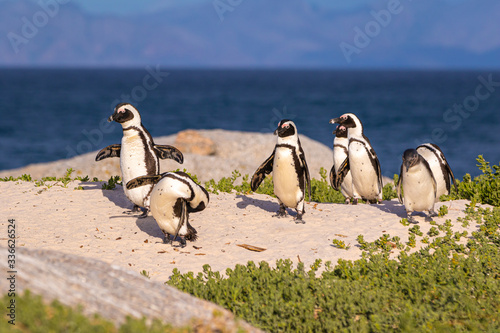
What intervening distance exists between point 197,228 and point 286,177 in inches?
65.9

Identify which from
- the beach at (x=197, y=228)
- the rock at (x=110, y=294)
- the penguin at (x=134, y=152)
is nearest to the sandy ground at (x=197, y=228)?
the beach at (x=197, y=228)

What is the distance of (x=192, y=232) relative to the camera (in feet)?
27.2

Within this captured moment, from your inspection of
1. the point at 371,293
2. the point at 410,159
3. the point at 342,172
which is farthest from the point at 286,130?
the point at 371,293

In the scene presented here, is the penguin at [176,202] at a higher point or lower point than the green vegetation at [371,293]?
higher

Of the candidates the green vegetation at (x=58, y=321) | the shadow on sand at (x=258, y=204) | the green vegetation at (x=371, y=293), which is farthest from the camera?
the shadow on sand at (x=258, y=204)

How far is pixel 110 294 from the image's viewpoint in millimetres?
4492

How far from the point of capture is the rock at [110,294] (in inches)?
170

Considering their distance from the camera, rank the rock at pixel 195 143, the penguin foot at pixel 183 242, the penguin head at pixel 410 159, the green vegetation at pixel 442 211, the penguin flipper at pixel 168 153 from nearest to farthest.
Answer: the penguin foot at pixel 183 242 → the penguin head at pixel 410 159 → the green vegetation at pixel 442 211 → the penguin flipper at pixel 168 153 → the rock at pixel 195 143

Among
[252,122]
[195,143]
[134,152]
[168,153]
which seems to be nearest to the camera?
[134,152]

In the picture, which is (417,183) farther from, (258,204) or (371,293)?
(258,204)

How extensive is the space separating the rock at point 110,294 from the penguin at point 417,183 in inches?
186

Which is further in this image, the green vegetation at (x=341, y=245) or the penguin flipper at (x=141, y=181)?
the penguin flipper at (x=141, y=181)

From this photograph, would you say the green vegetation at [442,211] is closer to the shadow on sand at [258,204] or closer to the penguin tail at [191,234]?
the shadow on sand at [258,204]

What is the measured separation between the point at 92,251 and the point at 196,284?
7.21 ft
